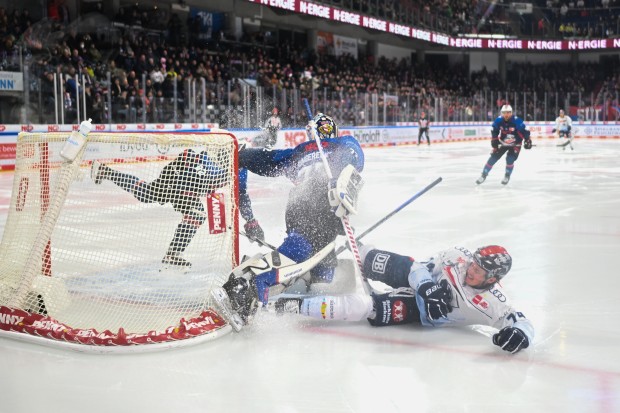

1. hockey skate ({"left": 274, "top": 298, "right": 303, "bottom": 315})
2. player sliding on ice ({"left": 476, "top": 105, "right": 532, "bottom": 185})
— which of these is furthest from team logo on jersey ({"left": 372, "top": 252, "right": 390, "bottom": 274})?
player sliding on ice ({"left": 476, "top": 105, "right": 532, "bottom": 185})

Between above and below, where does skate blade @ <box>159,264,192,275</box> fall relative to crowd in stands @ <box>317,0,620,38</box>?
below

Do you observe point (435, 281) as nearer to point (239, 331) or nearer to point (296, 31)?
point (239, 331)

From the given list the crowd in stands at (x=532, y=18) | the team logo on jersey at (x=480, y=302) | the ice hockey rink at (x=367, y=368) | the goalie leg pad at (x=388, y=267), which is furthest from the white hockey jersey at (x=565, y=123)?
the team logo on jersey at (x=480, y=302)

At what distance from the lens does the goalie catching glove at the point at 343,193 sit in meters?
3.29

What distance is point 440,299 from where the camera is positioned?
3195mm

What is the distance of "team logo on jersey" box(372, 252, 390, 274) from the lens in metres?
3.55

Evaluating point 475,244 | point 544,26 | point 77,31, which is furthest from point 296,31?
point 475,244

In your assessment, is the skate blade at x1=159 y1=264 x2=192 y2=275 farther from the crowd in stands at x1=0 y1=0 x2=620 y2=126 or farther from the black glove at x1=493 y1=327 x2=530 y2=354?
the crowd in stands at x1=0 y1=0 x2=620 y2=126

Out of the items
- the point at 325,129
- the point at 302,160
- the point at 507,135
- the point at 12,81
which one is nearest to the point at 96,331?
the point at 302,160

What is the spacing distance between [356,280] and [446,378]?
1.46 m

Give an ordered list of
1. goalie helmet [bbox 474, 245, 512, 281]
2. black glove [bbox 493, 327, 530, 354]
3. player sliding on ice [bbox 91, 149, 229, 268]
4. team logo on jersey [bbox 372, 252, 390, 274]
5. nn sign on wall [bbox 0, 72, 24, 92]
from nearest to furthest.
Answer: black glove [bbox 493, 327, 530, 354] → goalie helmet [bbox 474, 245, 512, 281] → player sliding on ice [bbox 91, 149, 229, 268] → team logo on jersey [bbox 372, 252, 390, 274] → nn sign on wall [bbox 0, 72, 24, 92]

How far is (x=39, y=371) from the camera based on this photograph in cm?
279

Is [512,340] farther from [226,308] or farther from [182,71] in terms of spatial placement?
[182,71]

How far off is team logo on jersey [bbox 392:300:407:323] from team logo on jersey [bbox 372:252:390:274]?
8.9 inches
